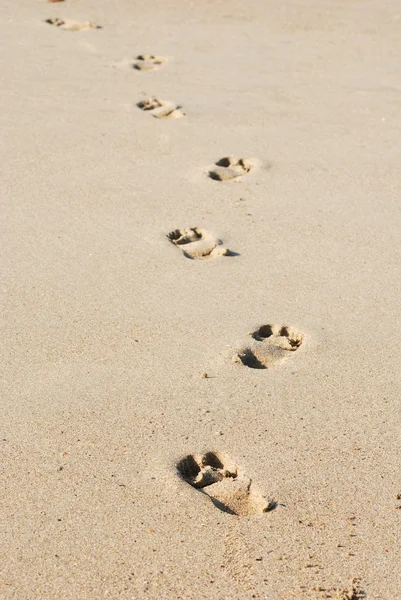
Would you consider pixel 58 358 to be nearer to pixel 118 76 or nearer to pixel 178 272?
pixel 178 272

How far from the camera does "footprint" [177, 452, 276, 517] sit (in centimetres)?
225

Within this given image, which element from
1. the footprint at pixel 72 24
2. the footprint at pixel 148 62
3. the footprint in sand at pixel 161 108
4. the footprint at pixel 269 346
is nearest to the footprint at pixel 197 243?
the footprint at pixel 269 346

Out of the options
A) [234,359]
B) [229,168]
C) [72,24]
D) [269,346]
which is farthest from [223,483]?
[72,24]

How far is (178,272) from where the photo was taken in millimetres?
3316

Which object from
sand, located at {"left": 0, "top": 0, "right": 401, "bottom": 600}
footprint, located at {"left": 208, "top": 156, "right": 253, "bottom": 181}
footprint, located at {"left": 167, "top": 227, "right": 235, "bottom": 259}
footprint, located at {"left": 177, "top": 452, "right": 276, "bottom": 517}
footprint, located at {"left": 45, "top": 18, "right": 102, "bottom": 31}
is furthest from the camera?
footprint, located at {"left": 45, "top": 18, "right": 102, "bottom": 31}

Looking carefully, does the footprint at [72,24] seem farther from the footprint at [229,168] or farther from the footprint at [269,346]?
the footprint at [269,346]

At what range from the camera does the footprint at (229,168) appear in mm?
4141

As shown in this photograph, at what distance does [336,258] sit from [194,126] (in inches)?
60.0

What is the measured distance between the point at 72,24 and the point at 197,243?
331 centimetres

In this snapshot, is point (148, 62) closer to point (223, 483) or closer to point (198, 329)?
point (198, 329)

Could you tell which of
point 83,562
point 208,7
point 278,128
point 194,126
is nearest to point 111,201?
point 194,126

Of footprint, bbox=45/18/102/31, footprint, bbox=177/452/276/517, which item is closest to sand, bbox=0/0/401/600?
footprint, bbox=177/452/276/517

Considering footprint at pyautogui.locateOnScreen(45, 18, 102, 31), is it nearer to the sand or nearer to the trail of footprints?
the sand

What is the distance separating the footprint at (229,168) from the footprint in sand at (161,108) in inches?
24.5
